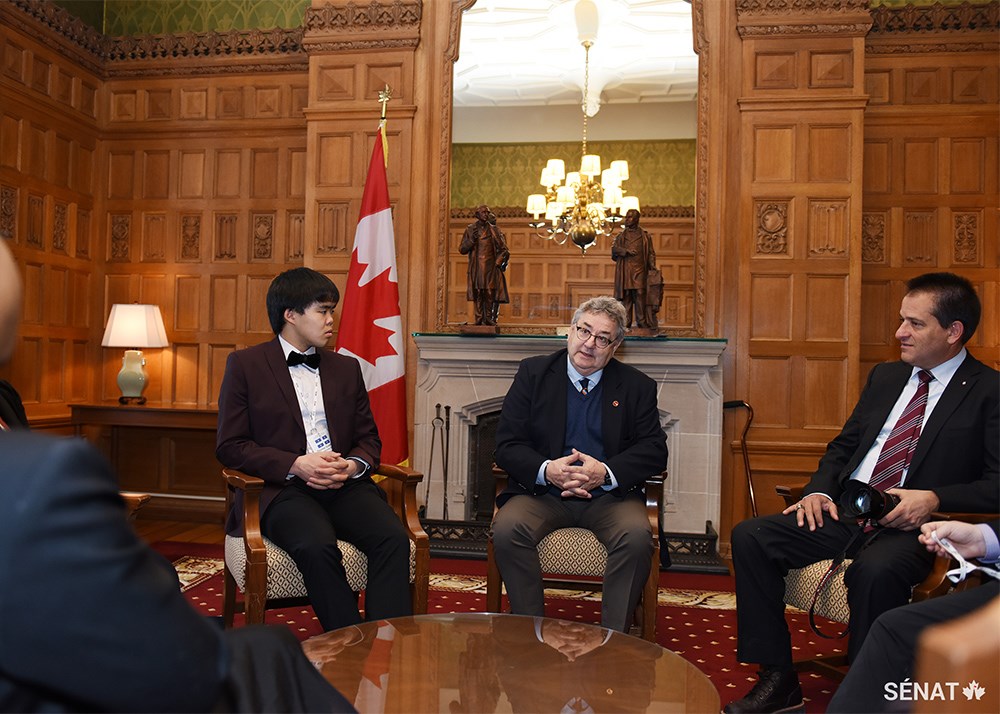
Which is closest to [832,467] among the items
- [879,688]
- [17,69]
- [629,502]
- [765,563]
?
[765,563]

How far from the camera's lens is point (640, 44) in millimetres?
5770

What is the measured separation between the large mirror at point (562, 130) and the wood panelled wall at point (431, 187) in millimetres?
44

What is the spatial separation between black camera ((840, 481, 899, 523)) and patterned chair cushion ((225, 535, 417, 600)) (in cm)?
154

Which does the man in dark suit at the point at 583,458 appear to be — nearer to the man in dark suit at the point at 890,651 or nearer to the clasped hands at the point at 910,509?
the clasped hands at the point at 910,509

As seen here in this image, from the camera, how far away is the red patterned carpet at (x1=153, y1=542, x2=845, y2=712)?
10.5 feet

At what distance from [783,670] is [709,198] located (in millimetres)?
3438

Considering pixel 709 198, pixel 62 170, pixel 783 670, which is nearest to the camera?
pixel 783 670

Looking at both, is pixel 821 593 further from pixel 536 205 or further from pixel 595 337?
pixel 536 205

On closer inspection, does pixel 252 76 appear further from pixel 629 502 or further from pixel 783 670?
pixel 783 670

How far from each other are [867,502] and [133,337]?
5.03m

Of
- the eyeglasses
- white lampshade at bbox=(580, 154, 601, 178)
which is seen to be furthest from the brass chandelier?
the eyeglasses

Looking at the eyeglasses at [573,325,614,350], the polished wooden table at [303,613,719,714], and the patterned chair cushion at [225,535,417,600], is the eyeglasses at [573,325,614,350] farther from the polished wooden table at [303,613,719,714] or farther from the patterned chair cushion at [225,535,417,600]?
the polished wooden table at [303,613,719,714]

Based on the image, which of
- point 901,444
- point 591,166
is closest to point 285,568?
point 901,444

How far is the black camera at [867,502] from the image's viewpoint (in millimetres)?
2730
